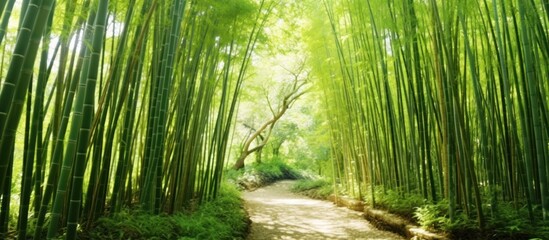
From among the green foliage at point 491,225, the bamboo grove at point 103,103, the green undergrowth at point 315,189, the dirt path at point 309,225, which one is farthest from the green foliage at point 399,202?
the green undergrowth at point 315,189

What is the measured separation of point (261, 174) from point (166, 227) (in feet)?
35.1

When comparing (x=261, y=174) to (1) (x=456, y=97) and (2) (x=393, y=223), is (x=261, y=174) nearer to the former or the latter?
(2) (x=393, y=223)

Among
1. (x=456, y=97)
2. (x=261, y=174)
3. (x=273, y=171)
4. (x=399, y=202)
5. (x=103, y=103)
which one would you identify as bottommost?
(x=399, y=202)

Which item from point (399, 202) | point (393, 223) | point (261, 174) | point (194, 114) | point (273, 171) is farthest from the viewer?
point (273, 171)

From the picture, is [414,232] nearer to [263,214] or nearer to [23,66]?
[263,214]

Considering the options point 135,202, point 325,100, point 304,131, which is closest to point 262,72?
point 304,131

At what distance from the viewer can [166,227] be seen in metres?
2.92

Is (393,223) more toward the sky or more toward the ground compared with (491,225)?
more toward the ground

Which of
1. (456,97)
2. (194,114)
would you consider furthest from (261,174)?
(456,97)

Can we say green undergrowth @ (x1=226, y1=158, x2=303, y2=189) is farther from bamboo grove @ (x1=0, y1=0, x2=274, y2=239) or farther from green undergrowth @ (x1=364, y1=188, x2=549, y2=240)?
green undergrowth @ (x1=364, y1=188, x2=549, y2=240)

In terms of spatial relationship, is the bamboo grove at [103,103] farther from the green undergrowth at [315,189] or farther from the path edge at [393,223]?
the green undergrowth at [315,189]

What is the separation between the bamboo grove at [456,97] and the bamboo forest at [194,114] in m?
0.02

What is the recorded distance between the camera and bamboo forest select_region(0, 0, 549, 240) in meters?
2.00

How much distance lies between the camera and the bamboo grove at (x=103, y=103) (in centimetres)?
173
